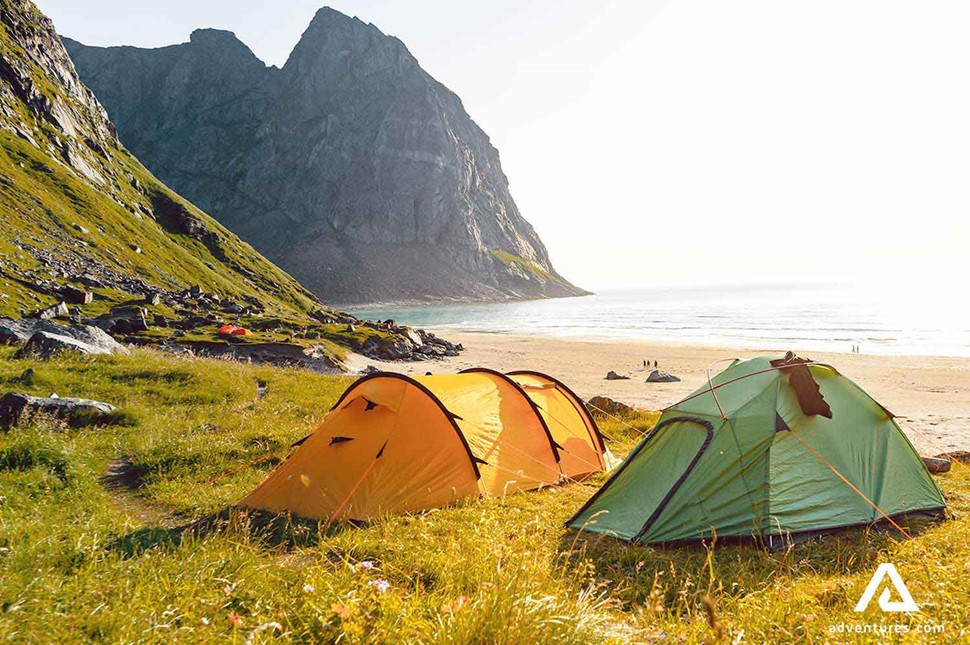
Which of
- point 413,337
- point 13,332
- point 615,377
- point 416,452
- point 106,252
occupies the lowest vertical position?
point 615,377

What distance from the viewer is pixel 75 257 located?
52.2 m

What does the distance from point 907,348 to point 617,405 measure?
4496 centimetres

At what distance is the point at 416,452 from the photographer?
835 centimetres

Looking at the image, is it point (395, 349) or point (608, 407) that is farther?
point (395, 349)

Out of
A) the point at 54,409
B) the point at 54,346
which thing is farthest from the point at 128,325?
the point at 54,409

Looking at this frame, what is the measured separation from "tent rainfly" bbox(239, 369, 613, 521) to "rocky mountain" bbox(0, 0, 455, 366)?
48.0ft

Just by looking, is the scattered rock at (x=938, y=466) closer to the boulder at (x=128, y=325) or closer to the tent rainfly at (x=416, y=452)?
the tent rainfly at (x=416, y=452)

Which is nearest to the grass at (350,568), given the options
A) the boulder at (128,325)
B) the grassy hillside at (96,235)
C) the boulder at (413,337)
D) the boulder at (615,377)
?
the boulder at (128,325)

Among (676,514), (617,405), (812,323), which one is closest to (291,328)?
(617,405)

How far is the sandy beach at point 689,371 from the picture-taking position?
20797 mm

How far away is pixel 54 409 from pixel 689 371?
3500 centimetres

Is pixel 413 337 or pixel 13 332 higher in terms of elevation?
pixel 13 332

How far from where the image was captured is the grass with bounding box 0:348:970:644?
3.18 metres

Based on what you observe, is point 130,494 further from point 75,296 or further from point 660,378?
point 75,296
